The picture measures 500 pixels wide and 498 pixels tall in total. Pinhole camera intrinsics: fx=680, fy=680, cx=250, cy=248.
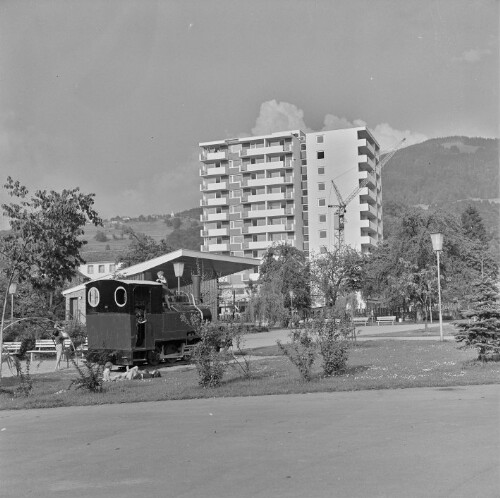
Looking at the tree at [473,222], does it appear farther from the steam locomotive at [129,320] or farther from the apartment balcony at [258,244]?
the steam locomotive at [129,320]

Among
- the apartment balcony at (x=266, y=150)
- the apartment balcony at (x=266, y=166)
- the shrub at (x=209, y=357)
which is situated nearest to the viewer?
the shrub at (x=209, y=357)

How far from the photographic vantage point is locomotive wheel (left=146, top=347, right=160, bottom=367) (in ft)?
67.1

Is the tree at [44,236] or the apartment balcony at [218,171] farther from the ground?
the apartment balcony at [218,171]

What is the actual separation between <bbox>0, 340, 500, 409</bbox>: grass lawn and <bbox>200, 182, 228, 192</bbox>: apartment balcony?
321 feet

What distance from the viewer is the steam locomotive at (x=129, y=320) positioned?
1938 centimetres

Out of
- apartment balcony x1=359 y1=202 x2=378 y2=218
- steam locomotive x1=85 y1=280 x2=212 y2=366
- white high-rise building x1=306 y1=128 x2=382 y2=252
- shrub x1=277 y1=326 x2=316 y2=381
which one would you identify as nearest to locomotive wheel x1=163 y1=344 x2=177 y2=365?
steam locomotive x1=85 y1=280 x2=212 y2=366

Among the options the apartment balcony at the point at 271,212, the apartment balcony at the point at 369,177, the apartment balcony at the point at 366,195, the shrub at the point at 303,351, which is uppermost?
the apartment balcony at the point at 369,177

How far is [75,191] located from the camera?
20531 millimetres

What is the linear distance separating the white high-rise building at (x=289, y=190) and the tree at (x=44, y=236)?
83587 millimetres

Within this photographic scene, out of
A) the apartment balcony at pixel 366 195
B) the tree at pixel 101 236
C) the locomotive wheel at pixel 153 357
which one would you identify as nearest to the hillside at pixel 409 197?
the tree at pixel 101 236

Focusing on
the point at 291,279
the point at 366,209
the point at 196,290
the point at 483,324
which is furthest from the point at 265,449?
the point at 366,209

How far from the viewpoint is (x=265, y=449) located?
25.2ft

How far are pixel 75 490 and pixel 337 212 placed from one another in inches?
3984

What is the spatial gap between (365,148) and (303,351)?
93.6m
